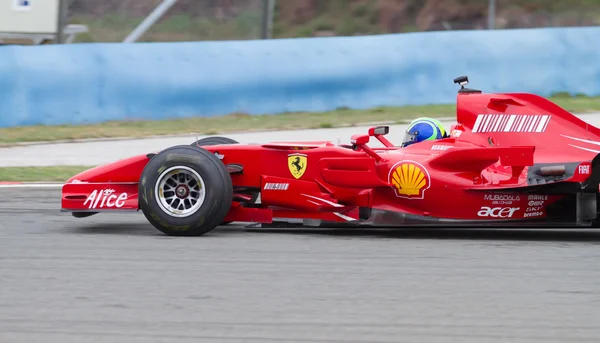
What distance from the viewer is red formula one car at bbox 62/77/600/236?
21.6ft

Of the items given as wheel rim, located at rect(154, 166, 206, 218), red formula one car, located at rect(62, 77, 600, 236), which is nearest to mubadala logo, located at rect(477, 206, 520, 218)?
red formula one car, located at rect(62, 77, 600, 236)

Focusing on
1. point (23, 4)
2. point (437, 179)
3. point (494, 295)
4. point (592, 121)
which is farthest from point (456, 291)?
point (23, 4)

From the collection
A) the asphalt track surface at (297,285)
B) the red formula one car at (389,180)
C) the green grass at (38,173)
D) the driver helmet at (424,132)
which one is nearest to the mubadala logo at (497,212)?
the red formula one car at (389,180)

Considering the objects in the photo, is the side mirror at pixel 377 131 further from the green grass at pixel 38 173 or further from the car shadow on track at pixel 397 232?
the green grass at pixel 38 173

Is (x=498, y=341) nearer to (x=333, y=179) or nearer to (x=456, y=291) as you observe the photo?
(x=456, y=291)

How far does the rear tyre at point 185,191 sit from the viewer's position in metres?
6.66

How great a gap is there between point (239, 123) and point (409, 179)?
7.66 metres

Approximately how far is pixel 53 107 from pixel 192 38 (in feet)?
8.07

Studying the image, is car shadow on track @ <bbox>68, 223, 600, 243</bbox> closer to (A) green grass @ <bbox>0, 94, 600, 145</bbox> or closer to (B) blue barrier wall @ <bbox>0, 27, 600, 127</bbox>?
(A) green grass @ <bbox>0, 94, 600, 145</bbox>

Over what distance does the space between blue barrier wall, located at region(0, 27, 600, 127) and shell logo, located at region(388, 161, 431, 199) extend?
790 cm

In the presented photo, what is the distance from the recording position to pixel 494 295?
506 centimetres

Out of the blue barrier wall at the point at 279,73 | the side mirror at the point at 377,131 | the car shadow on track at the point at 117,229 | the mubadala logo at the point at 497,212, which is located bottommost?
the car shadow on track at the point at 117,229

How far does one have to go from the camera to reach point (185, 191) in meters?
6.79

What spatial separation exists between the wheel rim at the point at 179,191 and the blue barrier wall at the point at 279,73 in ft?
24.5
